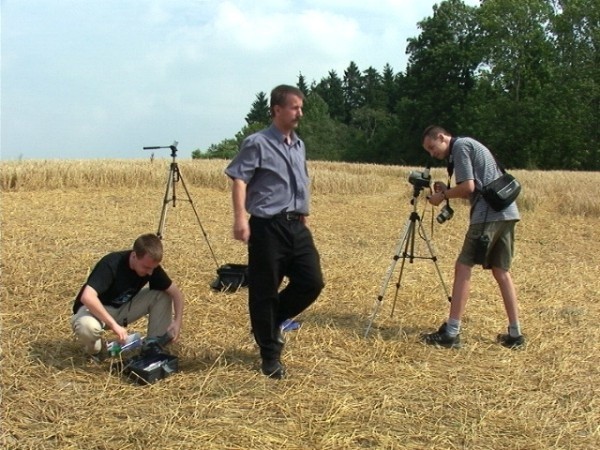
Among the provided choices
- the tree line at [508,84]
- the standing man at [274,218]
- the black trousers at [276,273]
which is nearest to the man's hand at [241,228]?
the standing man at [274,218]

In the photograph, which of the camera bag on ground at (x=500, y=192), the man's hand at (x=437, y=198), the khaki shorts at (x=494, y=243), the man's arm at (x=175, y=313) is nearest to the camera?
Result: the man's arm at (x=175, y=313)

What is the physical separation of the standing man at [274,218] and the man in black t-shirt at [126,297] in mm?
711

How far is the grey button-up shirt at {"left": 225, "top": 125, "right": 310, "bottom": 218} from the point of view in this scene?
3621 millimetres

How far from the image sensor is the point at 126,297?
4141mm

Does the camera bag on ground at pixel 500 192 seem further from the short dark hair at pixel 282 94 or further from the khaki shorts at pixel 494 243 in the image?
the short dark hair at pixel 282 94

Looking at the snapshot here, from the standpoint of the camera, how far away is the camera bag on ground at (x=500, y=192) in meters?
4.30

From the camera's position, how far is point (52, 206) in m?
12.0

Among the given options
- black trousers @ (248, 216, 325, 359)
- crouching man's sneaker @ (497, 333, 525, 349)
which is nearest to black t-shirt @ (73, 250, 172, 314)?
black trousers @ (248, 216, 325, 359)

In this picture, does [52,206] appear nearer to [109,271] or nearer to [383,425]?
[109,271]

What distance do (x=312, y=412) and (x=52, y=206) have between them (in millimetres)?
10219

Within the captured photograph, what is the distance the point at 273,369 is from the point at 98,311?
1215mm

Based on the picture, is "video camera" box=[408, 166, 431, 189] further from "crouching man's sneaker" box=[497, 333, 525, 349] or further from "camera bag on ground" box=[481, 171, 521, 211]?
"crouching man's sneaker" box=[497, 333, 525, 349]

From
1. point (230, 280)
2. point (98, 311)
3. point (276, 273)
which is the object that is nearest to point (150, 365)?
point (98, 311)

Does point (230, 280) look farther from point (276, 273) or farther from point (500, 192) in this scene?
point (500, 192)
